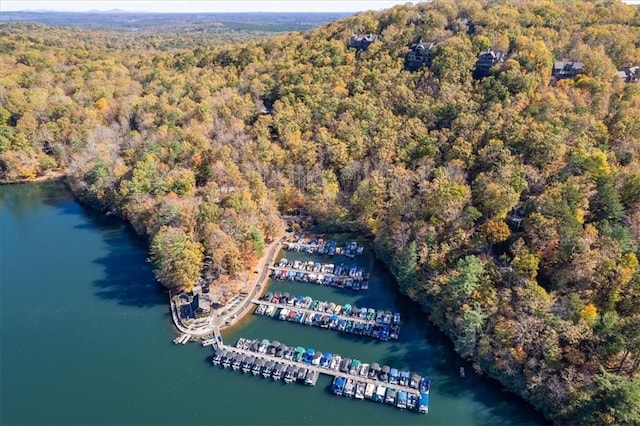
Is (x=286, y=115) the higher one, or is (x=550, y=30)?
(x=550, y=30)

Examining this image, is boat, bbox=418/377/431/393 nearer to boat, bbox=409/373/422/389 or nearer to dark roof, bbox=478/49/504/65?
boat, bbox=409/373/422/389

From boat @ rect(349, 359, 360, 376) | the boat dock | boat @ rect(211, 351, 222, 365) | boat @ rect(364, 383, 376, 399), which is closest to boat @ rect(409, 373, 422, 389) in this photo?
boat @ rect(364, 383, 376, 399)

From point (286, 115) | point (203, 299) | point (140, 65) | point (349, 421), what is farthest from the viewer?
point (140, 65)

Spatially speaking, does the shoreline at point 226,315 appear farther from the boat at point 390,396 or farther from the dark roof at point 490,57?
the dark roof at point 490,57

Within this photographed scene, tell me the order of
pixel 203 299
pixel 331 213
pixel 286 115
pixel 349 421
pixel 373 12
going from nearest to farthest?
pixel 349 421
pixel 203 299
pixel 331 213
pixel 286 115
pixel 373 12

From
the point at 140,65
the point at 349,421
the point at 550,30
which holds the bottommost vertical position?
the point at 349,421

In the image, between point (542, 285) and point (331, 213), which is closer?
point (542, 285)

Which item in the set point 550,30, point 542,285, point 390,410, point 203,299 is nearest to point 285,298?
point 203,299

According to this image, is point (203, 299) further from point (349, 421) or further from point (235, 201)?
point (349, 421)
